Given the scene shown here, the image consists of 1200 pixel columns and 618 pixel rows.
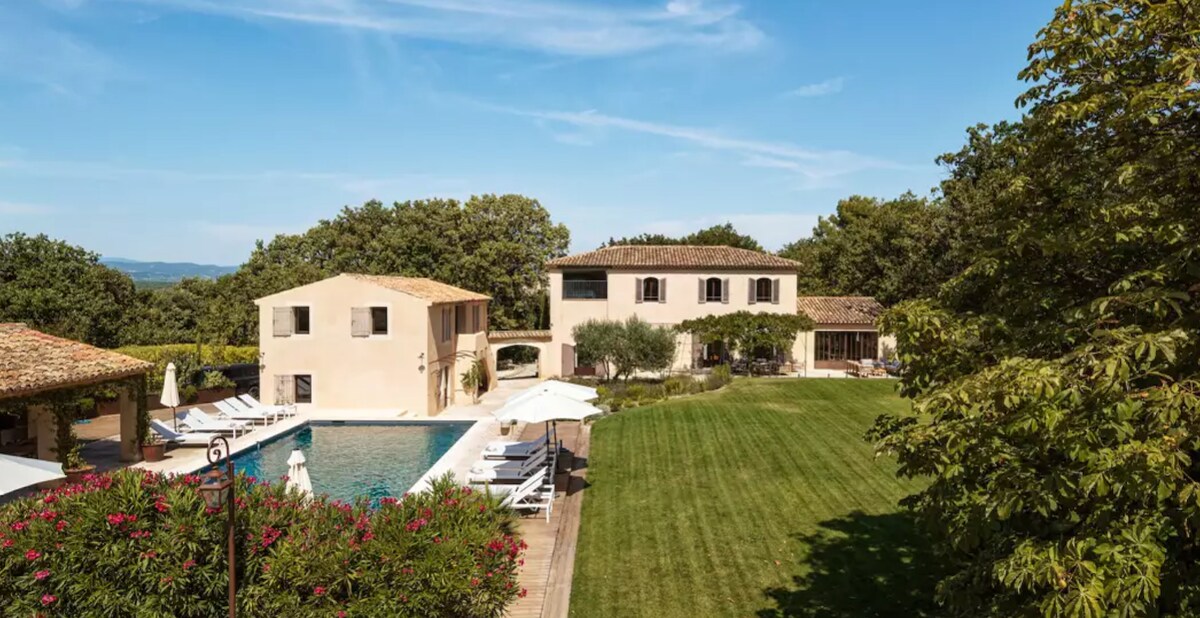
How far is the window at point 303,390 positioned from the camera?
29266 millimetres

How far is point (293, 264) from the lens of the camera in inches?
2157

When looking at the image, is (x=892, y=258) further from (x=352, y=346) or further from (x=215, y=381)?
(x=215, y=381)

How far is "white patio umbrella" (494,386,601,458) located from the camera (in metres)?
15.9

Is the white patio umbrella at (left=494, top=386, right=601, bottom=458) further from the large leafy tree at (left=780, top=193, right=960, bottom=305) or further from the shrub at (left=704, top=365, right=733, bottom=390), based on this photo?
the large leafy tree at (left=780, top=193, right=960, bottom=305)

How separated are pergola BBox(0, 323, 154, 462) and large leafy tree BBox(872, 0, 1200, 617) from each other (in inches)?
725

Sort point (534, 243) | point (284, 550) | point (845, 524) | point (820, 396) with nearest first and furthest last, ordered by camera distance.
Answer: point (284, 550) < point (845, 524) < point (820, 396) < point (534, 243)

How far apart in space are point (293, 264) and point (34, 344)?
37368 millimetres

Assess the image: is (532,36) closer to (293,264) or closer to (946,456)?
(946,456)

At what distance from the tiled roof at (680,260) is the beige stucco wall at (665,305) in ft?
1.33

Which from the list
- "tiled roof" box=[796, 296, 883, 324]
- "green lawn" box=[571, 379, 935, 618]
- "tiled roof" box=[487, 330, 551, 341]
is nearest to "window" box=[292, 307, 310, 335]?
"tiled roof" box=[487, 330, 551, 341]

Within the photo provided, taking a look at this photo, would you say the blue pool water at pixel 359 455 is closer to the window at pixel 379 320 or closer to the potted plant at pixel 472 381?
the window at pixel 379 320

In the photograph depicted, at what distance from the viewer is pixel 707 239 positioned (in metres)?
64.0

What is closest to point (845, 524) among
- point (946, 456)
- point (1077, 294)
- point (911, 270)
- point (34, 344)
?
point (1077, 294)

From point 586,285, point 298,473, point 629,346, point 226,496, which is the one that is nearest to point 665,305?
point 586,285
